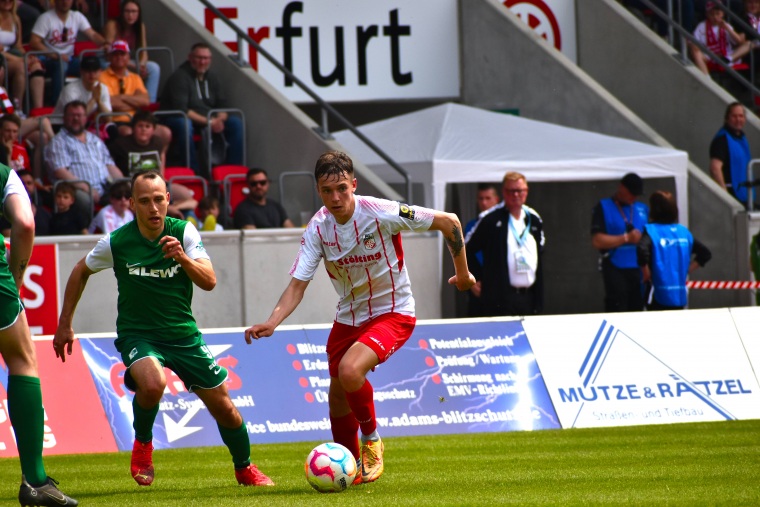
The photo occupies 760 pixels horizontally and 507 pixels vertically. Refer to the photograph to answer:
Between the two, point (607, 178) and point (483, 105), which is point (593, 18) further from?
point (607, 178)

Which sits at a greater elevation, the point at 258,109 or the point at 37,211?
the point at 258,109

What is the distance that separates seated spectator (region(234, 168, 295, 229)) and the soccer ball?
8.64 metres

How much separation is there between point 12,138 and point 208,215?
246 cm

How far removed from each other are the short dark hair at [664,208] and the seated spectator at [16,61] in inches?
336

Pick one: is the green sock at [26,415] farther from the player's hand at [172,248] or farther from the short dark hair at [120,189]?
the short dark hair at [120,189]

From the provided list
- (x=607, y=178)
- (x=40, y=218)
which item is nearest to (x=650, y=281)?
(x=607, y=178)

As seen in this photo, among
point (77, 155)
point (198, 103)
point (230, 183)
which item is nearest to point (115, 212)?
point (77, 155)

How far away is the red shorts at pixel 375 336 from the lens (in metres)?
8.31

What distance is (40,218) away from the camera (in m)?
15.8

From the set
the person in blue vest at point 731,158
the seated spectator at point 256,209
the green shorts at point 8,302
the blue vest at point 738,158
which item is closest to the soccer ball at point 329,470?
the green shorts at point 8,302

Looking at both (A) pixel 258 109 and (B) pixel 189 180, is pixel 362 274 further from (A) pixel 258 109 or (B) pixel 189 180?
(A) pixel 258 109

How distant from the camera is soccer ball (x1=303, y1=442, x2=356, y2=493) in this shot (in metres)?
8.01

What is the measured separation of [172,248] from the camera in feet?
25.6

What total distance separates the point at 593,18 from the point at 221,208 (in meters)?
8.35
